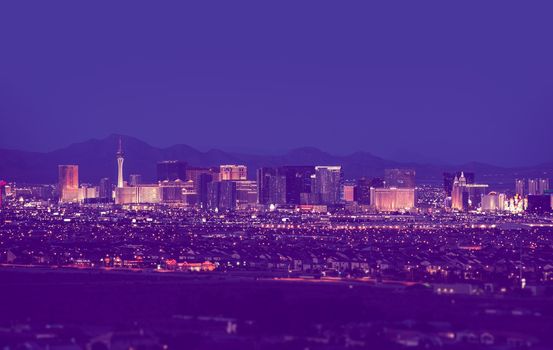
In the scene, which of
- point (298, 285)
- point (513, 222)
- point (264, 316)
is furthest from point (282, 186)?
point (264, 316)

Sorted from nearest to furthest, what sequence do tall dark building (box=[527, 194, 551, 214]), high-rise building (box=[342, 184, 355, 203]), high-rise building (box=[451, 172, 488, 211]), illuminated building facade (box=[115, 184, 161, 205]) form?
tall dark building (box=[527, 194, 551, 214]) → high-rise building (box=[451, 172, 488, 211]) → high-rise building (box=[342, 184, 355, 203]) → illuminated building facade (box=[115, 184, 161, 205])

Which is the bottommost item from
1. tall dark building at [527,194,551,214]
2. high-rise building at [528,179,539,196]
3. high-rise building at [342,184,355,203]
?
tall dark building at [527,194,551,214]

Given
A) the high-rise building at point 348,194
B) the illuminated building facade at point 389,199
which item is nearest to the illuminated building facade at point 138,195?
the high-rise building at point 348,194

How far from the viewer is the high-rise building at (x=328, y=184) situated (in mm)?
182125

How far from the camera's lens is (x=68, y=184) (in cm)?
18900

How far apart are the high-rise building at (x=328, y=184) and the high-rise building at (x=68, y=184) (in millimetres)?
25998

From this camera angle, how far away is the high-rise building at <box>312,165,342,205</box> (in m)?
182

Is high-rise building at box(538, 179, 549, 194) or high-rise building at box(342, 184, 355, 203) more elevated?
high-rise building at box(538, 179, 549, 194)

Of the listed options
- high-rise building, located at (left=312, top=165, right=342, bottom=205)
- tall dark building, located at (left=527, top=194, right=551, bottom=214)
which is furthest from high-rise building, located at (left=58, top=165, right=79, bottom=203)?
tall dark building, located at (left=527, top=194, right=551, bottom=214)

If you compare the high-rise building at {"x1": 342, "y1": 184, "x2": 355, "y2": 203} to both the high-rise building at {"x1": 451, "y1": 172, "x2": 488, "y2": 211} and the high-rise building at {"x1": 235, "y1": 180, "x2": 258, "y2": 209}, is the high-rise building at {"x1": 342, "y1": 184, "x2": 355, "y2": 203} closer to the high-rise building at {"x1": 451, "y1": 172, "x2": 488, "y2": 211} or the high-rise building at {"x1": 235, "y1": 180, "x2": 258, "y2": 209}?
the high-rise building at {"x1": 235, "y1": 180, "x2": 258, "y2": 209}

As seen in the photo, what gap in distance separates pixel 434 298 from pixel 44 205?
12040cm

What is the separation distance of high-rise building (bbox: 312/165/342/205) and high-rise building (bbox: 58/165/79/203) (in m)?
26.0

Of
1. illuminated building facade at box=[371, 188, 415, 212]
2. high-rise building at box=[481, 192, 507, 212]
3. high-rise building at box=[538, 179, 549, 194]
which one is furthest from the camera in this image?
high-rise building at box=[538, 179, 549, 194]

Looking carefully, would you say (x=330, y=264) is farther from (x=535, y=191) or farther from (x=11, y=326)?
(x=535, y=191)
